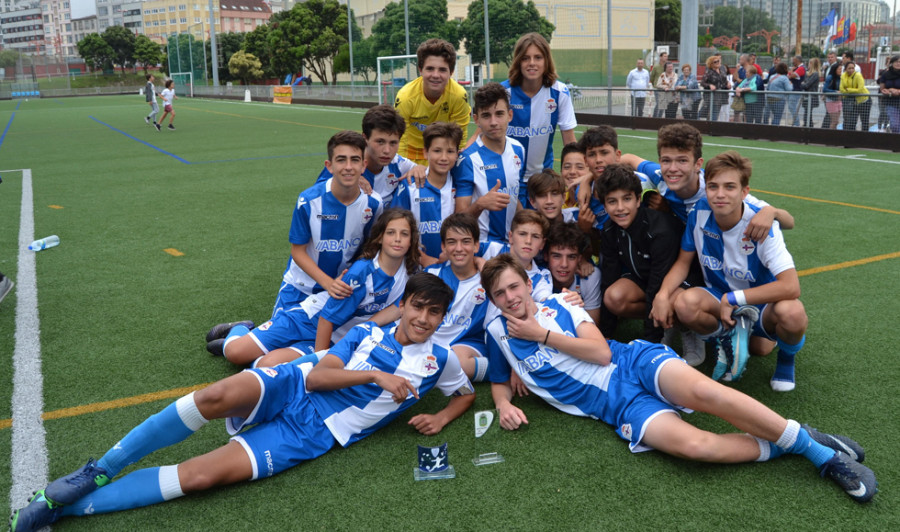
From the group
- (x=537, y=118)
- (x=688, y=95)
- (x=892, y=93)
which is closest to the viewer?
(x=537, y=118)

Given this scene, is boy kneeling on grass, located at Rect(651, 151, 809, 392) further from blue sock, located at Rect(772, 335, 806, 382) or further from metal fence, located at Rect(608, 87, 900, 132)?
metal fence, located at Rect(608, 87, 900, 132)

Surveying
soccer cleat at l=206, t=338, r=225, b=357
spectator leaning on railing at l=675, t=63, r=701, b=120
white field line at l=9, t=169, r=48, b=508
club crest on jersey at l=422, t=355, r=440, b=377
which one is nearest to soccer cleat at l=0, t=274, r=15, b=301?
white field line at l=9, t=169, r=48, b=508

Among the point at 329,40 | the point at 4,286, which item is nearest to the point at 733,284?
the point at 4,286

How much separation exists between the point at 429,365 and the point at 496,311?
682mm

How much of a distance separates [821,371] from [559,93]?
2.65 meters

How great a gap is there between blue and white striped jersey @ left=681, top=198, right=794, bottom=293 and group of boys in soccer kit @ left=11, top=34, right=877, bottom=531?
0.01 metres

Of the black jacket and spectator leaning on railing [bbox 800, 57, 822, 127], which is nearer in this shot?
the black jacket

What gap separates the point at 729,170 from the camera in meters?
3.63

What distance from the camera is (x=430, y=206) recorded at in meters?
4.65

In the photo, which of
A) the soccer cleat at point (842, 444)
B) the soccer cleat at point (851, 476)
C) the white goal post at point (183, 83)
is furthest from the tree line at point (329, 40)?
the soccer cleat at point (851, 476)

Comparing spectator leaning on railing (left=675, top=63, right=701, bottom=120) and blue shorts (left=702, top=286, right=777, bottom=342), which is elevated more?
spectator leaning on railing (left=675, top=63, right=701, bottom=120)

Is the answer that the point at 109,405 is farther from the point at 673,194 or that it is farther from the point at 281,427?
the point at 673,194

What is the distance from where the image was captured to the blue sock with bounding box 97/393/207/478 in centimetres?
291

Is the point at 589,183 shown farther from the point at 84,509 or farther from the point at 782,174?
the point at 782,174
